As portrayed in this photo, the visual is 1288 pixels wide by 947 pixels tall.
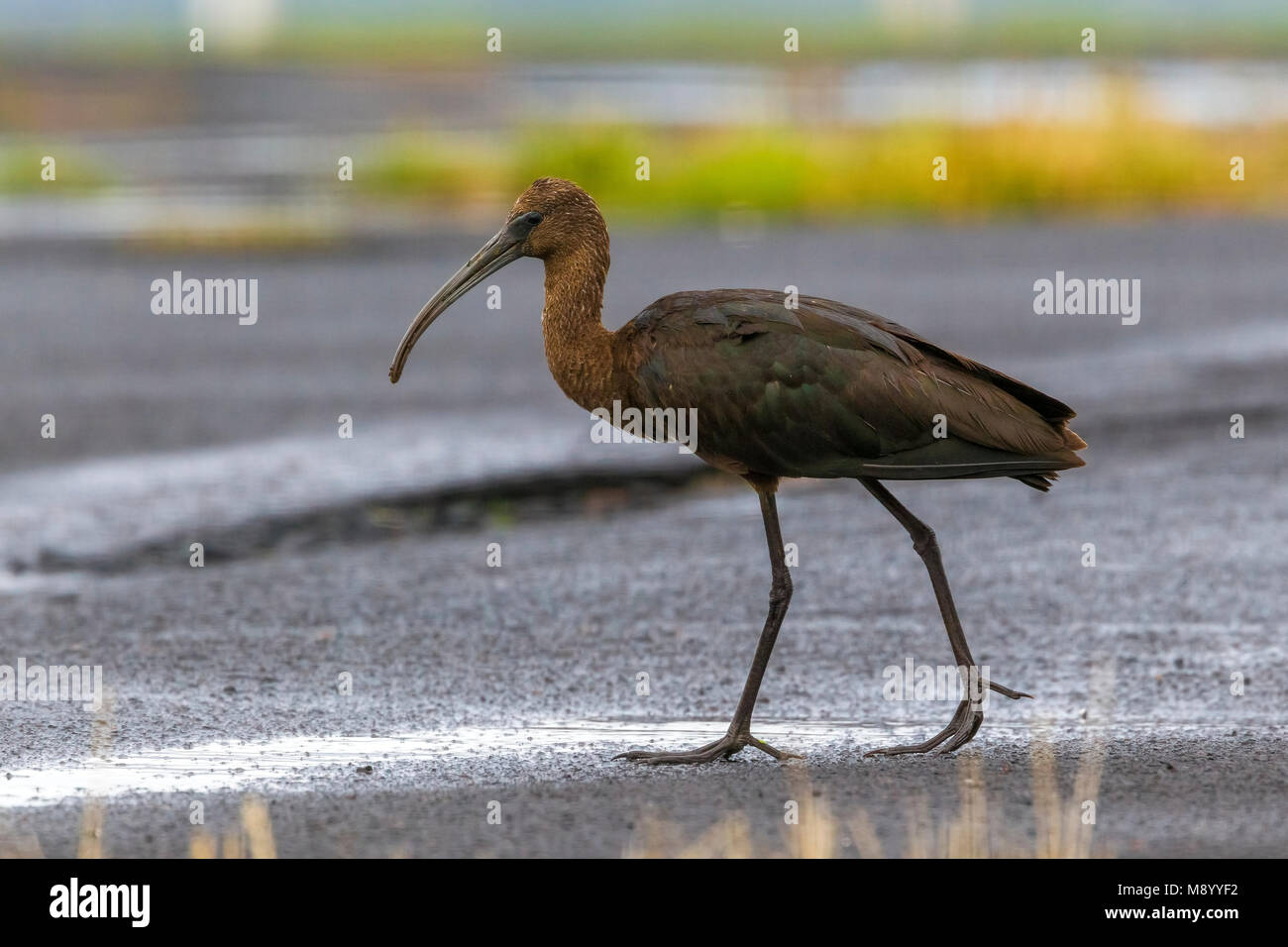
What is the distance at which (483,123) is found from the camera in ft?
131

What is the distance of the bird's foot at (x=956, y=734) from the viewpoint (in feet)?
21.1

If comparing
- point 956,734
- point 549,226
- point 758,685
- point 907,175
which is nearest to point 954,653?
point 956,734

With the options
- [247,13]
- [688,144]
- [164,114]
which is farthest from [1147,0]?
[688,144]

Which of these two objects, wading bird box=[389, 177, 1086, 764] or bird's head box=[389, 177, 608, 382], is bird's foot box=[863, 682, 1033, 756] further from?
bird's head box=[389, 177, 608, 382]

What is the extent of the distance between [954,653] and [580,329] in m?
1.49

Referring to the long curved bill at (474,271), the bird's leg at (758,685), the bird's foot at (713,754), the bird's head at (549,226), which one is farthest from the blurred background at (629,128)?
the bird's foot at (713,754)

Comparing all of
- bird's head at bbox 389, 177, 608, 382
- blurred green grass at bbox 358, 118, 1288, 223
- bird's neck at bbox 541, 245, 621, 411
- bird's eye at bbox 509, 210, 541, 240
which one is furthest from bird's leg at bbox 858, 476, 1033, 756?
blurred green grass at bbox 358, 118, 1288, 223

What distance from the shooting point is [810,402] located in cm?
651

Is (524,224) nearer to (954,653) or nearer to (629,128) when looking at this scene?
(954,653)

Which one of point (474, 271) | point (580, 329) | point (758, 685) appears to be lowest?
point (758, 685)

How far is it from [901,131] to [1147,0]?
113 m

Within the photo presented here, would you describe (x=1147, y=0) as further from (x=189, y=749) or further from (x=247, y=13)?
(x=189, y=749)

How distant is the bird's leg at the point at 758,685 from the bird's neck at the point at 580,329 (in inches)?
21.4
